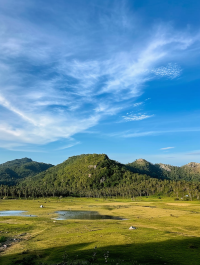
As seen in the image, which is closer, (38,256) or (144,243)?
(38,256)

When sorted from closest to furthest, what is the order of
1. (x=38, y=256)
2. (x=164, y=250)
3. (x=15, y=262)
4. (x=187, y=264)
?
(x=187, y=264) → (x=15, y=262) → (x=38, y=256) → (x=164, y=250)

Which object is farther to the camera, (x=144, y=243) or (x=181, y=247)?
(x=144, y=243)

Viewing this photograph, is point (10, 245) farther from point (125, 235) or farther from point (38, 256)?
point (125, 235)

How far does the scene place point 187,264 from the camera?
27719mm

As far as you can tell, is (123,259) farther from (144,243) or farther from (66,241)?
(66,241)

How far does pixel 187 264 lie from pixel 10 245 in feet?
118

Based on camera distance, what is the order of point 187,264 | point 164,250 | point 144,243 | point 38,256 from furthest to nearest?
1. point 144,243
2. point 164,250
3. point 38,256
4. point 187,264

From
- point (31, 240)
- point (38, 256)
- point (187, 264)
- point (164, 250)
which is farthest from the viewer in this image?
point (31, 240)

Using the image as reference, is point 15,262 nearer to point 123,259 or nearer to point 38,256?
point 38,256

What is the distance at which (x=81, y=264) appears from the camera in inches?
1099

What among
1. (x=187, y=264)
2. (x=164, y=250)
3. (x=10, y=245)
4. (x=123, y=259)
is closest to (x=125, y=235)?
(x=164, y=250)

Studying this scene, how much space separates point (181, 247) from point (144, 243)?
7.36m

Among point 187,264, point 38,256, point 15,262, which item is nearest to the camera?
point 187,264

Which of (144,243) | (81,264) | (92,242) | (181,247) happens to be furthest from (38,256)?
(181,247)
